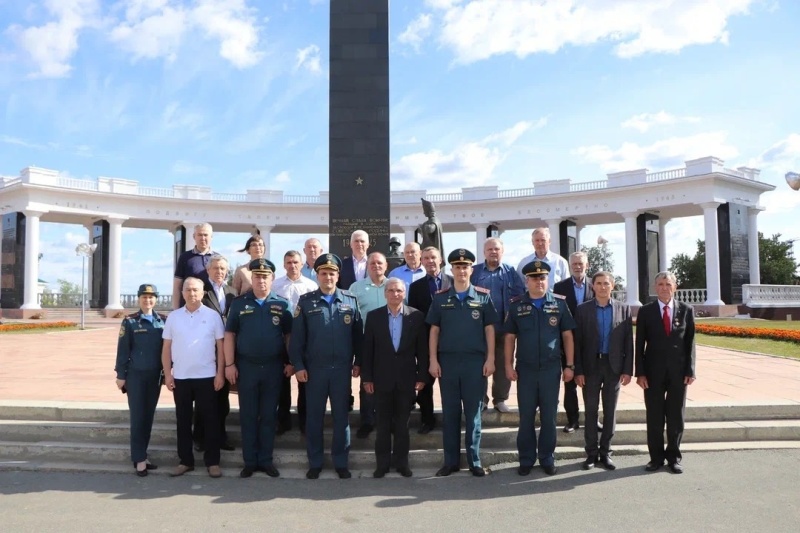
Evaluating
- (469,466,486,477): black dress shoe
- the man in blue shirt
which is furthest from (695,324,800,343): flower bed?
(469,466,486,477): black dress shoe

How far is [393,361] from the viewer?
5.27 metres

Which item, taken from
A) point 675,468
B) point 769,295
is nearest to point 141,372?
point 675,468

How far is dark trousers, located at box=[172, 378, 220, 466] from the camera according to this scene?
5324 mm

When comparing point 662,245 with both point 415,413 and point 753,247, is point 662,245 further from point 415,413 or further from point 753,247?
point 415,413

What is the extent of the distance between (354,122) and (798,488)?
1013 cm

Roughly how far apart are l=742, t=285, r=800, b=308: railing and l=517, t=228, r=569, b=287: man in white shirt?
28.2 meters

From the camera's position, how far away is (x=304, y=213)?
1476 inches

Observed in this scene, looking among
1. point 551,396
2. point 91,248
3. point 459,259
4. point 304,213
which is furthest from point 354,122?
point 304,213

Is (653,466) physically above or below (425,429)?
below

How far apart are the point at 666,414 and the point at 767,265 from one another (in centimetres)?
4391

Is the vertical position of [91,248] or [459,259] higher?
[91,248]

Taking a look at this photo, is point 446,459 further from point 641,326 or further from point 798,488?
point 798,488

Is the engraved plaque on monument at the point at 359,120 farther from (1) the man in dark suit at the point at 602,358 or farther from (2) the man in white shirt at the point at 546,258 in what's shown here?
(1) the man in dark suit at the point at 602,358

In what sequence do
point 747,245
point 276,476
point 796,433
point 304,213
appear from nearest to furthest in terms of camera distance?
point 276,476
point 796,433
point 747,245
point 304,213
